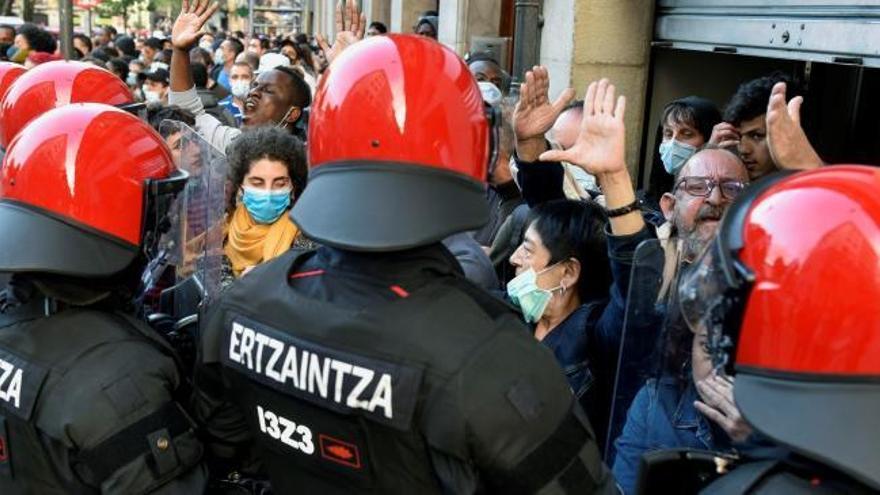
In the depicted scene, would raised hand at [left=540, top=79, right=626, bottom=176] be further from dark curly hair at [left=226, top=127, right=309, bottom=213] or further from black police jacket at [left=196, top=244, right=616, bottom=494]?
dark curly hair at [left=226, top=127, right=309, bottom=213]

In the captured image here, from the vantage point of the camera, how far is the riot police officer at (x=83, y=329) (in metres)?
1.70

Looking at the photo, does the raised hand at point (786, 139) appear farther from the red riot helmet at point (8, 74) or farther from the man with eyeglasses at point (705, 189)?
the red riot helmet at point (8, 74)

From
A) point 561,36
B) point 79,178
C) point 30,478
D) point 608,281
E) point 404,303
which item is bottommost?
point 30,478

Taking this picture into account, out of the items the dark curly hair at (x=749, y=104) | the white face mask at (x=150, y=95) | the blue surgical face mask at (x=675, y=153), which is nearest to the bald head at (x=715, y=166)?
the dark curly hair at (x=749, y=104)

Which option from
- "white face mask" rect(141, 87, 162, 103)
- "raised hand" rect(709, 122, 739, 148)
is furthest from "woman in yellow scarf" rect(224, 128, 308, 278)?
"white face mask" rect(141, 87, 162, 103)

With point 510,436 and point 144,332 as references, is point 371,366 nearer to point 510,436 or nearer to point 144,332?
point 510,436

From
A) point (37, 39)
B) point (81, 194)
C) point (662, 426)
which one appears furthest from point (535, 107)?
point (37, 39)

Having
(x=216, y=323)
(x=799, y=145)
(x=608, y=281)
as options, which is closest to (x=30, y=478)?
(x=216, y=323)

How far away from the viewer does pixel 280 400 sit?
160 cm

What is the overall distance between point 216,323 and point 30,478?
1.67ft

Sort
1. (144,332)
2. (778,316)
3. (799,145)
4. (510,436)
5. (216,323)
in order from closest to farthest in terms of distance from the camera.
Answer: (778,316), (510,436), (216,323), (144,332), (799,145)

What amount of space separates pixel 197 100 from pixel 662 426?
329 cm

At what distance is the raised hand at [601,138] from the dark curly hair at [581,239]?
45 cm

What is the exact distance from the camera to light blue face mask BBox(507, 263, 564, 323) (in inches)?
107
